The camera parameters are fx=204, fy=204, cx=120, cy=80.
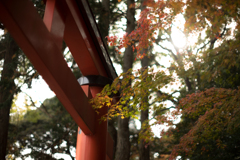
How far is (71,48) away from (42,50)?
1037 mm

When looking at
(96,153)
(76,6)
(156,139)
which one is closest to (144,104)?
(96,153)

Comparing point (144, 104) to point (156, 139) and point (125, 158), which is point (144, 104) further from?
point (156, 139)

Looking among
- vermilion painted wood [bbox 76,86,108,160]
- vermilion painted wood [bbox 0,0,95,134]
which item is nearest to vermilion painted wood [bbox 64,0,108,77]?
vermilion painted wood [bbox 76,86,108,160]

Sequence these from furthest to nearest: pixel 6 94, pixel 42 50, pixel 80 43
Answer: pixel 6 94 → pixel 80 43 → pixel 42 50

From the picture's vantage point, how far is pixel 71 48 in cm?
281

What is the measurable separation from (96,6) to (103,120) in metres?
6.37

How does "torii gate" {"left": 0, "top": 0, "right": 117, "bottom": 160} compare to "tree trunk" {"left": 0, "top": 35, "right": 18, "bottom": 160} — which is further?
"tree trunk" {"left": 0, "top": 35, "right": 18, "bottom": 160}

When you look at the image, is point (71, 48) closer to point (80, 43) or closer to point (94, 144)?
point (80, 43)

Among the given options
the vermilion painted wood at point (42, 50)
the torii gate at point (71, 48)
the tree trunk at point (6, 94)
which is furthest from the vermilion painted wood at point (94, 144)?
the tree trunk at point (6, 94)

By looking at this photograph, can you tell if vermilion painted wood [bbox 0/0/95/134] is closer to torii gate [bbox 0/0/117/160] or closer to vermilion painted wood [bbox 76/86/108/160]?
torii gate [bbox 0/0/117/160]

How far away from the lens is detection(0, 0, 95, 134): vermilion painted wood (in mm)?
1500

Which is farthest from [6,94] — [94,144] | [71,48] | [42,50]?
[42,50]

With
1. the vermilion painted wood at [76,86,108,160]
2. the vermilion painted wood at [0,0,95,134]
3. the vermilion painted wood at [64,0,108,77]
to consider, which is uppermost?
the vermilion painted wood at [64,0,108,77]

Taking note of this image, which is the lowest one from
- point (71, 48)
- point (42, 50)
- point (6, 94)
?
point (42, 50)
